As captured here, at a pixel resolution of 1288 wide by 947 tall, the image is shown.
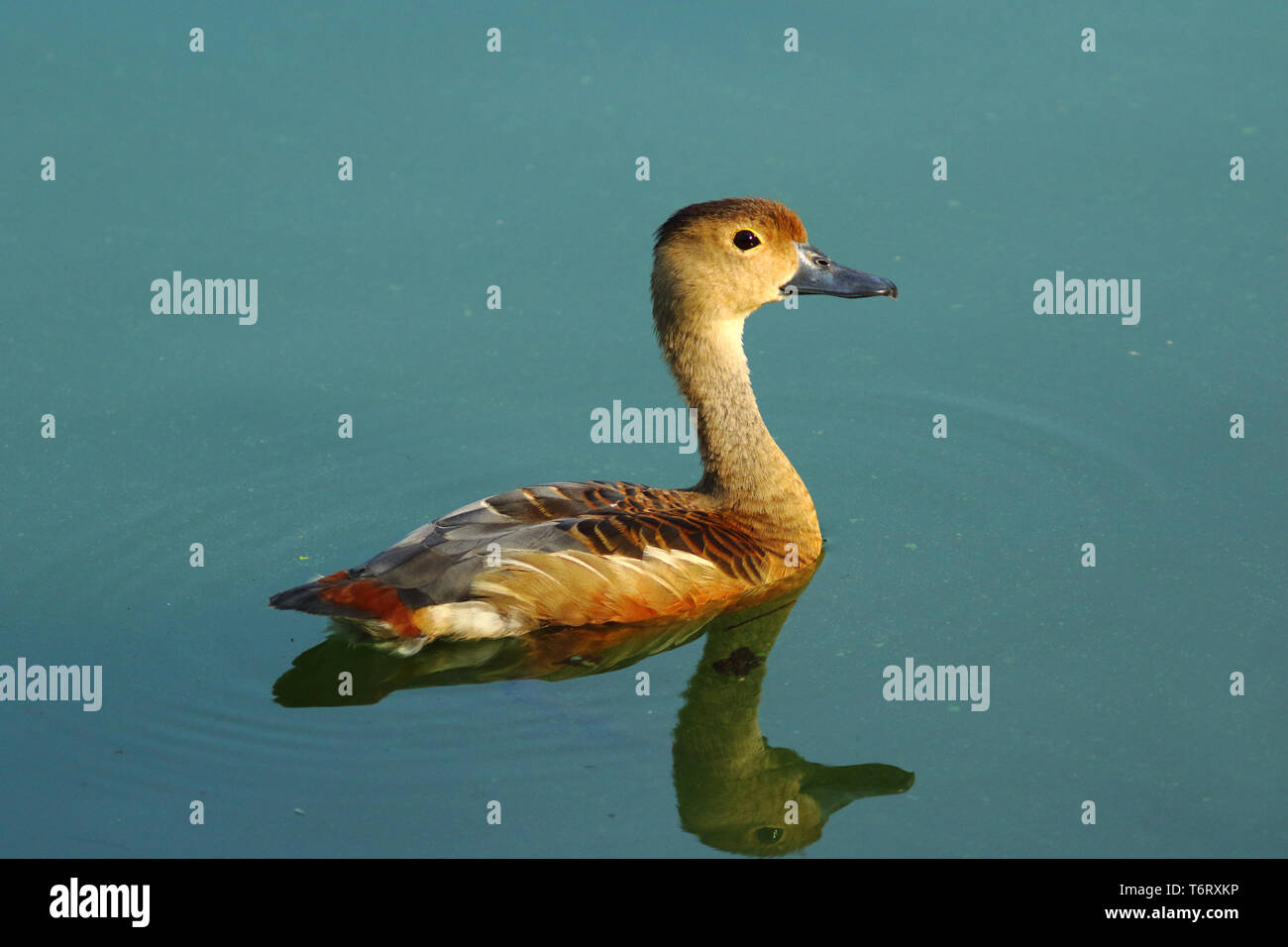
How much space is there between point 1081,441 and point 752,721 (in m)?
2.90

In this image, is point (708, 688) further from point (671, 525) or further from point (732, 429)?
point (732, 429)

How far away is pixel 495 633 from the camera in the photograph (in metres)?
8.49

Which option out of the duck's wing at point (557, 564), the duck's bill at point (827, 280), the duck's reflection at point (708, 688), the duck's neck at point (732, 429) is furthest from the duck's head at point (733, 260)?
the duck's reflection at point (708, 688)

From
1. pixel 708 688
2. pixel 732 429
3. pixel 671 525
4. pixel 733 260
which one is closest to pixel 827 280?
pixel 733 260

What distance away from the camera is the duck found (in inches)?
326

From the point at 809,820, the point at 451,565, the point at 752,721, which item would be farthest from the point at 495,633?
the point at 809,820

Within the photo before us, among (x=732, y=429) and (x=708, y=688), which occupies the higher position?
(x=732, y=429)

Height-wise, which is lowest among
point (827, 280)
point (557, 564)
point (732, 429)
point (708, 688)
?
point (708, 688)

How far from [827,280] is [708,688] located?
7.60 feet

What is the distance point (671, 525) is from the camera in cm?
870

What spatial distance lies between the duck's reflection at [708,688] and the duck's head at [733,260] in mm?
1480

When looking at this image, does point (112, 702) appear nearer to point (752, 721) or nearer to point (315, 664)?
point (315, 664)

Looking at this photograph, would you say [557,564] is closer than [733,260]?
Yes

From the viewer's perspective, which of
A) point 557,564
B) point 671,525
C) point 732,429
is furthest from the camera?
point 732,429
